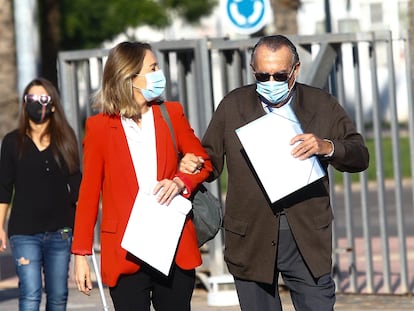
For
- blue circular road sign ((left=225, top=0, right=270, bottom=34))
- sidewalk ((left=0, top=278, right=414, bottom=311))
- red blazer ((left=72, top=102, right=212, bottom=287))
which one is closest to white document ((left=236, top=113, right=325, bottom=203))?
red blazer ((left=72, top=102, right=212, bottom=287))

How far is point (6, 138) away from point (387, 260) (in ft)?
11.0

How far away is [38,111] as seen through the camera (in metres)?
7.69

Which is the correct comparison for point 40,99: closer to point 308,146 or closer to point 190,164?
point 190,164

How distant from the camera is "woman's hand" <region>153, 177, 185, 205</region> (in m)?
5.65

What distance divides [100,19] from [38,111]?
153 feet

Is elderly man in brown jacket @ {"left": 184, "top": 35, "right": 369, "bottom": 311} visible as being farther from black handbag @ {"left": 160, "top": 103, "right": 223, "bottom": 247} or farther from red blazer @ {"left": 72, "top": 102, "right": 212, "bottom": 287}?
red blazer @ {"left": 72, "top": 102, "right": 212, "bottom": 287}

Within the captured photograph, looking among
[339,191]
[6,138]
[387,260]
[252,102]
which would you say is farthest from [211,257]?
[339,191]

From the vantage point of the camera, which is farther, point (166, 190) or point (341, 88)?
point (341, 88)

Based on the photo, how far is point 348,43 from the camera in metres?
9.72

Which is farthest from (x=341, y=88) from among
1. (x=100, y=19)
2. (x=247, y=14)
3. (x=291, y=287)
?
(x=100, y=19)

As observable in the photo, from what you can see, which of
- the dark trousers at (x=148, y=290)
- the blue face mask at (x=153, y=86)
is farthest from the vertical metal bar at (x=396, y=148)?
the dark trousers at (x=148, y=290)

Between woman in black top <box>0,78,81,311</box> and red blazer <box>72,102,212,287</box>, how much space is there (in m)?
1.70

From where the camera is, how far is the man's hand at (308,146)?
5520mm

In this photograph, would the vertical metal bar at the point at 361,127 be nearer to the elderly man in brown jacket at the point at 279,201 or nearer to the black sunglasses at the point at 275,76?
the elderly man in brown jacket at the point at 279,201
